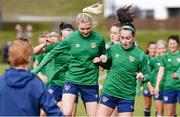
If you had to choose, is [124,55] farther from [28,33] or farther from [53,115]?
[28,33]

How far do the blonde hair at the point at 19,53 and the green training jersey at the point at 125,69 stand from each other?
3762mm

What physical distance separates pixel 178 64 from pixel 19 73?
814 cm

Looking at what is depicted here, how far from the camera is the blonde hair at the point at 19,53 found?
23.9 ft

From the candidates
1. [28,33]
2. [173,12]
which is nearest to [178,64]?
[28,33]

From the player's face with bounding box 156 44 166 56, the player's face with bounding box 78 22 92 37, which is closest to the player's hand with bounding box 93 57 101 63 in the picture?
the player's face with bounding box 78 22 92 37

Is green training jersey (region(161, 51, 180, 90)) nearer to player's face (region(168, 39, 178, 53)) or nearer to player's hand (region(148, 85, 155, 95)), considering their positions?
→ player's face (region(168, 39, 178, 53))

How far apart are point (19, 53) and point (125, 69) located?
3909 millimetres

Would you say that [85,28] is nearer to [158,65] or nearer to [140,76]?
[140,76]

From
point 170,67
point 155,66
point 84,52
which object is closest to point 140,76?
point 84,52

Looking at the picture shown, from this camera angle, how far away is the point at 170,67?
15.4 metres

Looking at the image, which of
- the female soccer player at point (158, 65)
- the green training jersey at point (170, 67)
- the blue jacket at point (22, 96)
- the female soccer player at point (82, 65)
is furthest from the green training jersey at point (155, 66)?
the blue jacket at point (22, 96)

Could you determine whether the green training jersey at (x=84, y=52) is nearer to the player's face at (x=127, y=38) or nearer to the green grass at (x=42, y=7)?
the player's face at (x=127, y=38)

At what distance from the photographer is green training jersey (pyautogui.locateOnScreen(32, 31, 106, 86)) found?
37.8 ft

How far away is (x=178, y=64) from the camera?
49.6 ft
